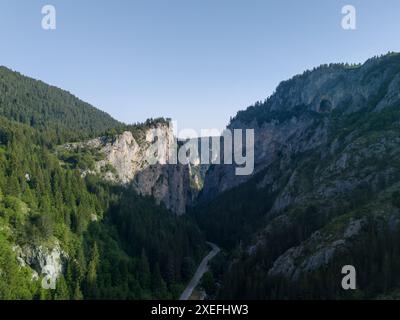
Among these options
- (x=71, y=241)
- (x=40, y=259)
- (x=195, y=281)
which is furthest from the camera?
(x=195, y=281)

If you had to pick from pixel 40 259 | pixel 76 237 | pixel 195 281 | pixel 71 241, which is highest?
pixel 76 237

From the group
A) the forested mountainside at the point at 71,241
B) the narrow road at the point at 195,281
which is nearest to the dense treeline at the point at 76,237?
the forested mountainside at the point at 71,241

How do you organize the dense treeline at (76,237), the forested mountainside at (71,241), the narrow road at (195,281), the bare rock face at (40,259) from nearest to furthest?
1. the bare rock face at (40,259)
2. the forested mountainside at (71,241)
3. the dense treeline at (76,237)
4. the narrow road at (195,281)

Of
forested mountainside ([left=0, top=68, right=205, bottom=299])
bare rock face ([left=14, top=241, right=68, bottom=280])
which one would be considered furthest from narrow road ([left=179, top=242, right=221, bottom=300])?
bare rock face ([left=14, top=241, right=68, bottom=280])

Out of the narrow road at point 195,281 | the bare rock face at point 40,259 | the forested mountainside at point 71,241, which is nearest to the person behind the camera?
the bare rock face at point 40,259

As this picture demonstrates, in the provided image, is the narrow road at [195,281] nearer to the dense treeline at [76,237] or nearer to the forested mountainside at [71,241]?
the forested mountainside at [71,241]

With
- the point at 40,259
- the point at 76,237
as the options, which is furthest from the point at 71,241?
the point at 40,259

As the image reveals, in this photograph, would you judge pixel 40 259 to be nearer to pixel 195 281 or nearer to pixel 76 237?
pixel 76 237

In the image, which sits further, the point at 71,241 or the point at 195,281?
the point at 195,281

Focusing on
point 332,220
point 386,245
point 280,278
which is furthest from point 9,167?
point 386,245
